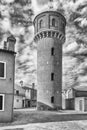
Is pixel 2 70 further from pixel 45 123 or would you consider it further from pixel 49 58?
pixel 49 58

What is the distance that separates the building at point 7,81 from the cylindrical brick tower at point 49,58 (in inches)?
604

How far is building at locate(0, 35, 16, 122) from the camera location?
14184 millimetres

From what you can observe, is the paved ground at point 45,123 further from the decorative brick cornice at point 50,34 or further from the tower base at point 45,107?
the decorative brick cornice at point 50,34

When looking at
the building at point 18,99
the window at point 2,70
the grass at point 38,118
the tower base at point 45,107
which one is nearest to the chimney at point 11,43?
the window at point 2,70

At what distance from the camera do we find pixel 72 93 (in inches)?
1606

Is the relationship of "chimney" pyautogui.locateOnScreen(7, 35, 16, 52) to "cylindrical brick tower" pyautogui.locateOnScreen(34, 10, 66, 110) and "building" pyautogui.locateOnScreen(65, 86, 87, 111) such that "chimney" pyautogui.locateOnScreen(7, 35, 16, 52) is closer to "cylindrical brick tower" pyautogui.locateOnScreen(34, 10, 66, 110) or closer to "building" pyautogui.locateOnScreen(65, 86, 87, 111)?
"cylindrical brick tower" pyautogui.locateOnScreen(34, 10, 66, 110)

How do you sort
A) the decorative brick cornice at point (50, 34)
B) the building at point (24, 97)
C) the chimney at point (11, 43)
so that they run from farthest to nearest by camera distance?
1. the building at point (24, 97)
2. the decorative brick cornice at point (50, 34)
3. the chimney at point (11, 43)

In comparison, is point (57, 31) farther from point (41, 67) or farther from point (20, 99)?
point (20, 99)

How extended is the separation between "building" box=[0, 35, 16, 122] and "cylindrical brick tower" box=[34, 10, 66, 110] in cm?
1534

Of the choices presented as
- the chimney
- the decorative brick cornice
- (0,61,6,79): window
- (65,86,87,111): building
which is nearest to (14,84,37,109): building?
(65,86,87,111): building

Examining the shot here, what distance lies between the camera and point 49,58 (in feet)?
100

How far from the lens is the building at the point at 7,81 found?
14.2 meters

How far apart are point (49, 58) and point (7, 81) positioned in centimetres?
1680

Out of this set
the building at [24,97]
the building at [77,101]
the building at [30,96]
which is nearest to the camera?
the building at [77,101]
